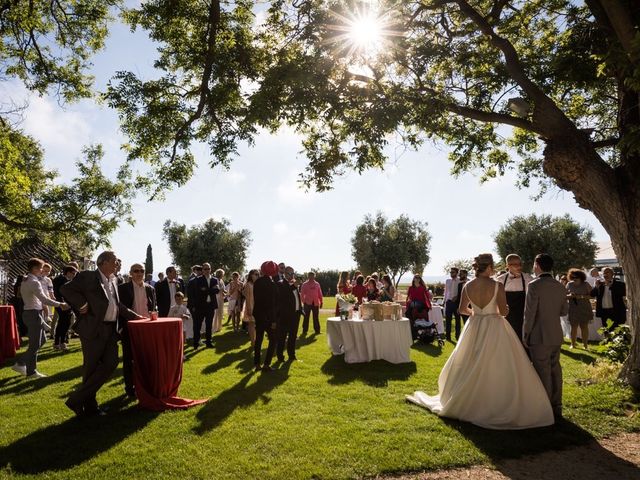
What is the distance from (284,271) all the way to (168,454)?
314 inches

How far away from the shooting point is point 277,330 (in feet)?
31.2

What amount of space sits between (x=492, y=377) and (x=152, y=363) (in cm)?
459

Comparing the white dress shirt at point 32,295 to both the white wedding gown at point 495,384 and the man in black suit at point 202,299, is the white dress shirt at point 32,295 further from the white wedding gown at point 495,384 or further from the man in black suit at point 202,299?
the white wedding gown at point 495,384

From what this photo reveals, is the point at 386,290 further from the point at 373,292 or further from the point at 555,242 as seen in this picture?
the point at 555,242

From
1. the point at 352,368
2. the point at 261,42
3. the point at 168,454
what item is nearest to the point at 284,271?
the point at 352,368

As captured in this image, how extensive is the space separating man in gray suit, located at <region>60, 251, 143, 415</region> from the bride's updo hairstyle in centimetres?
502

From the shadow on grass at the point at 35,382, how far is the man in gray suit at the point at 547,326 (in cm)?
775

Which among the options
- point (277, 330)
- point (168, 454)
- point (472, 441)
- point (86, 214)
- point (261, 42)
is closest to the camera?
point (168, 454)

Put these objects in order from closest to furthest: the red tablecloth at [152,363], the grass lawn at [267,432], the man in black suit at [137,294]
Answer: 1. the grass lawn at [267,432]
2. the red tablecloth at [152,363]
3. the man in black suit at [137,294]

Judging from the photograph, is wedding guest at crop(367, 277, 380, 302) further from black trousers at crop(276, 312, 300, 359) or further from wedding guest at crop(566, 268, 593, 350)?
wedding guest at crop(566, 268, 593, 350)

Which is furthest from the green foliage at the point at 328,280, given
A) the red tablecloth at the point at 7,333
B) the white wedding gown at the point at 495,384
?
the white wedding gown at the point at 495,384

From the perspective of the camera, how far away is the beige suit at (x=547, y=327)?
5816mm

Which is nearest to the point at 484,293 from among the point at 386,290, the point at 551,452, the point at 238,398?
the point at 551,452

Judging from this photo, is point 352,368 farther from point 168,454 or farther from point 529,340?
point 168,454
